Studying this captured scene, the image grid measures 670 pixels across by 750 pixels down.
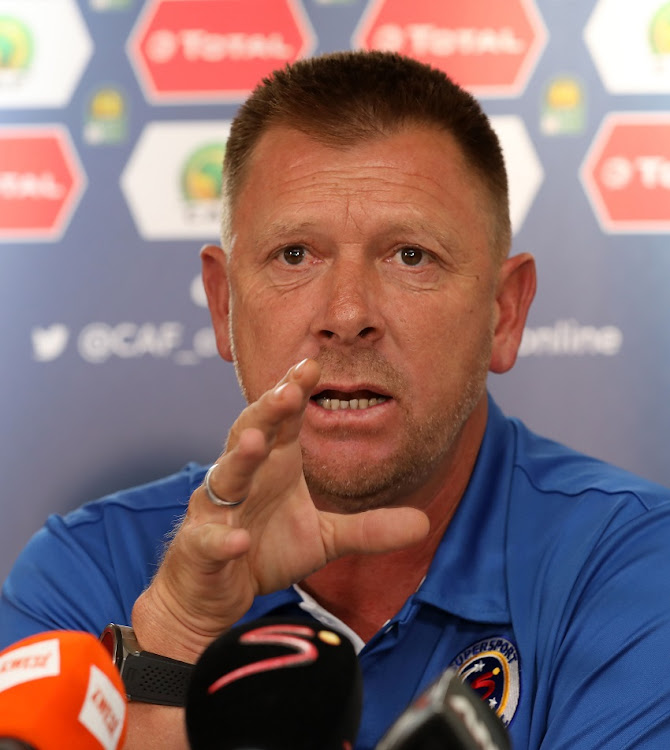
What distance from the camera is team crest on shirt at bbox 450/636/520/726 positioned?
4.05 feet

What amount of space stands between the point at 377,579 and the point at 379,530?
1.53 ft

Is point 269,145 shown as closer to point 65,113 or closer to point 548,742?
point 548,742

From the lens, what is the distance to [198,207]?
2473 millimetres

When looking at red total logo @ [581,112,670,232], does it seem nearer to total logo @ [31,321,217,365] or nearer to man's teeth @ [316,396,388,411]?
total logo @ [31,321,217,365]

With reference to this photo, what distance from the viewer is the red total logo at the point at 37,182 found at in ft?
8.25

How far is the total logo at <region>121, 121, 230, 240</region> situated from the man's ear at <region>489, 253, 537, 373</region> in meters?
1.01

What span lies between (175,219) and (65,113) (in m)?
0.38

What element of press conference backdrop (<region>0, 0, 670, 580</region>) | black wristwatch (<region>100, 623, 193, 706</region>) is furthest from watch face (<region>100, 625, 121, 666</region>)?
press conference backdrop (<region>0, 0, 670, 580</region>)

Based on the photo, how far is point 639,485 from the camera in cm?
139

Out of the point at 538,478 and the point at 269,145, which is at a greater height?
the point at 269,145

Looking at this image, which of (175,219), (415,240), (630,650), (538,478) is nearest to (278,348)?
(415,240)

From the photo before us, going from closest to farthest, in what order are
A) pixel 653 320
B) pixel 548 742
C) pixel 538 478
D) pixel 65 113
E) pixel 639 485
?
pixel 548 742
pixel 639 485
pixel 538 478
pixel 653 320
pixel 65 113

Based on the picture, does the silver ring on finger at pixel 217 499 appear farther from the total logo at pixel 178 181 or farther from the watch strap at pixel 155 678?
the total logo at pixel 178 181

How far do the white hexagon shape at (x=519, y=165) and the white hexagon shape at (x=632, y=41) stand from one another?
0.24 m
